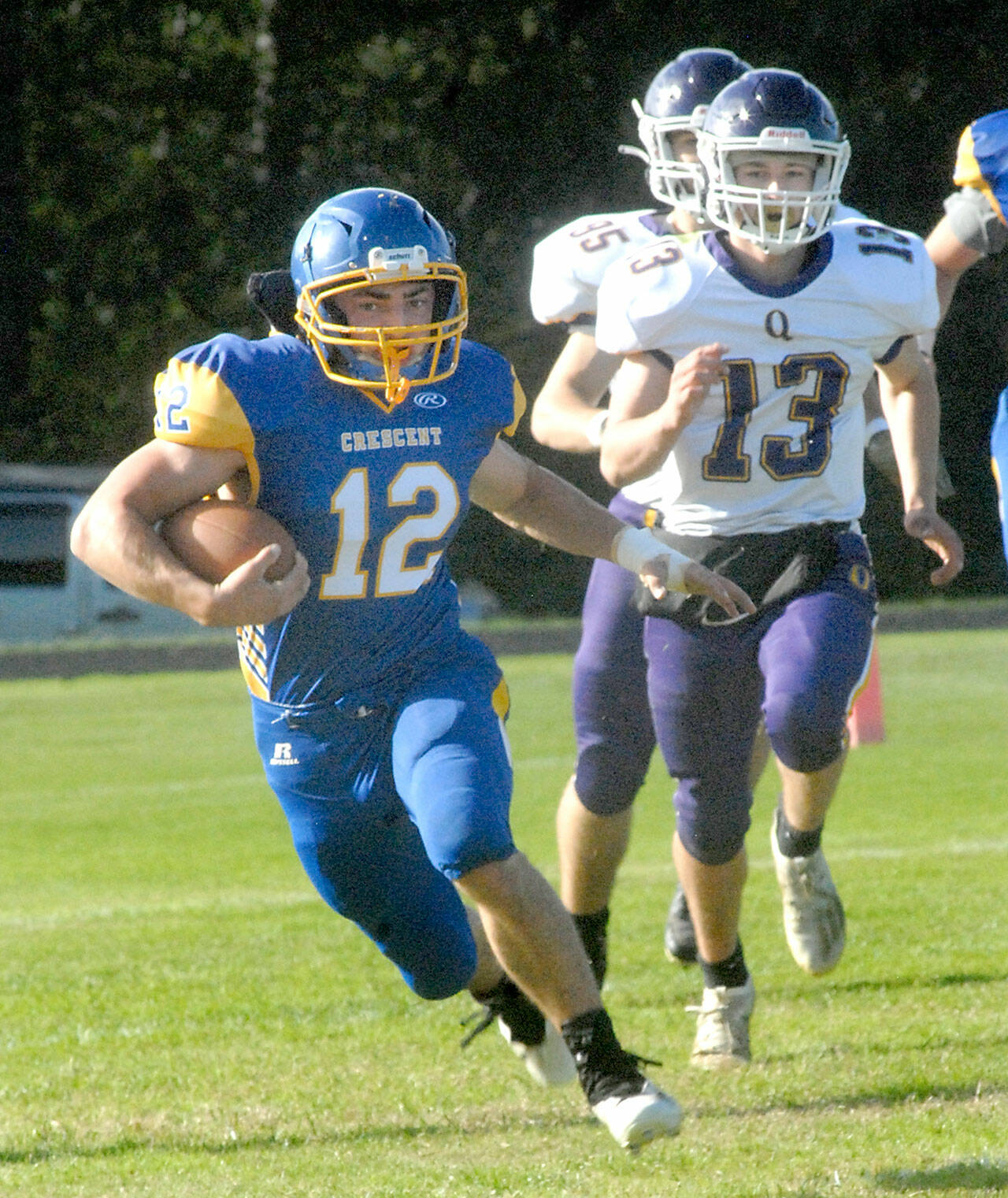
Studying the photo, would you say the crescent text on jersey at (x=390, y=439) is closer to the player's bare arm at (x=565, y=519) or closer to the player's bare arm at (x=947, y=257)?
the player's bare arm at (x=565, y=519)

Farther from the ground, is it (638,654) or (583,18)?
(638,654)

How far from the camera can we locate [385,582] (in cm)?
353

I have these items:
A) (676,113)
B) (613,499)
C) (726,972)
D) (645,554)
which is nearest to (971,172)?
(676,113)

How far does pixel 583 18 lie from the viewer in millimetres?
22219

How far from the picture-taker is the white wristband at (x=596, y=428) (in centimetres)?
422

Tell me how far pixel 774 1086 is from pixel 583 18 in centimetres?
2005

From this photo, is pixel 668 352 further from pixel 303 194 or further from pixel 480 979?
pixel 303 194

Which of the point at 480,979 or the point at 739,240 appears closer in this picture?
the point at 480,979

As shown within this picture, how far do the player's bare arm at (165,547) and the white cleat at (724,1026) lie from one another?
1594 millimetres

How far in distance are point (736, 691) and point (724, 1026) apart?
777 mm

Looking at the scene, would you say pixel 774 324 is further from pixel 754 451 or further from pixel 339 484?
pixel 339 484

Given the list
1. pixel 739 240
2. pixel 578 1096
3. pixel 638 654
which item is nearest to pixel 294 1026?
pixel 578 1096

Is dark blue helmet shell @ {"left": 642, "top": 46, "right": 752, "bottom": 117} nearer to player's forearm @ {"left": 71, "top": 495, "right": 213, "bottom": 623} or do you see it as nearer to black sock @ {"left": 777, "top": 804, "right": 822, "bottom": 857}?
black sock @ {"left": 777, "top": 804, "right": 822, "bottom": 857}

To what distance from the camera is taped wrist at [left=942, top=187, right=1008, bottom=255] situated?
4.43 metres
